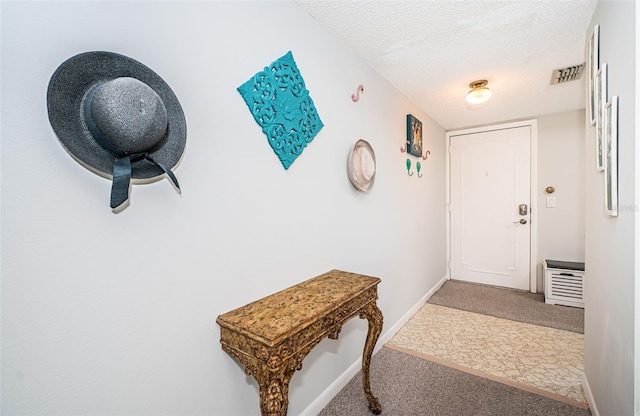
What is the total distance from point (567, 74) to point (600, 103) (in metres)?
1.38

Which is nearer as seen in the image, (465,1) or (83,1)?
(83,1)

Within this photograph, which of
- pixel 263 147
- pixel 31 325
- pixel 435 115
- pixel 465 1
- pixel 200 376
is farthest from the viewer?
pixel 435 115

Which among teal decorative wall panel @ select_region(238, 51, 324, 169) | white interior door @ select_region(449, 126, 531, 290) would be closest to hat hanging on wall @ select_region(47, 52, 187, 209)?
teal decorative wall panel @ select_region(238, 51, 324, 169)

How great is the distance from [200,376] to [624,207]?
5.91 ft

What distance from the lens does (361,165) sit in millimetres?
2018

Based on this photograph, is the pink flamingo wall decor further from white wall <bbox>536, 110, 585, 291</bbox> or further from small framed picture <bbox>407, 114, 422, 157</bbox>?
white wall <bbox>536, 110, 585, 291</bbox>

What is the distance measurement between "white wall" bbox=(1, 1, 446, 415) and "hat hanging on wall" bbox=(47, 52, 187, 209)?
40mm

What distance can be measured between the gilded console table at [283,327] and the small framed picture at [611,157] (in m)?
1.14

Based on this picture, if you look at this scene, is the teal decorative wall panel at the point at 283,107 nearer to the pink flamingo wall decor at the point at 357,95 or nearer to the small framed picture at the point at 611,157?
the pink flamingo wall decor at the point at 357,95

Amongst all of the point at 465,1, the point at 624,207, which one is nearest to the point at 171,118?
the point at 465,1

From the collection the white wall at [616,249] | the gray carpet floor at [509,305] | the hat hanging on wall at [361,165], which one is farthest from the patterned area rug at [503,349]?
the hat hanging on wall at [361,165]

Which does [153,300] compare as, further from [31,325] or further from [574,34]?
[574,34]

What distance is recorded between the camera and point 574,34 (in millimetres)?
1859

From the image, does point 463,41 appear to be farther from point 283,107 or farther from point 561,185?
point 561,185
